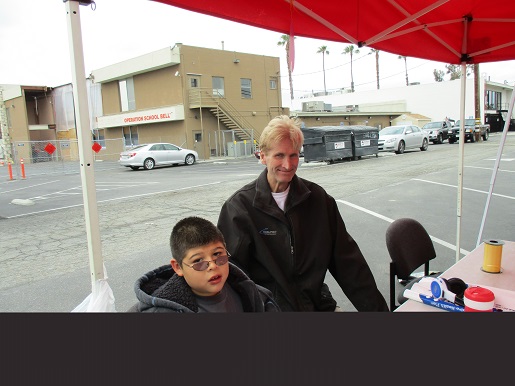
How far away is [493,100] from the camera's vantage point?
51.2 metres

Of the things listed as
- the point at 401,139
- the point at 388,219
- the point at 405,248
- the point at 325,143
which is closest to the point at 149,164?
the point at 325,143

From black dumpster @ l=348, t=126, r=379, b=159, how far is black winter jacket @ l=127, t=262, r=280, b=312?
719 inches

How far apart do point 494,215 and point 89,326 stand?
8255 millimetres

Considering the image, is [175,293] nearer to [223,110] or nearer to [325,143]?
[325,143]

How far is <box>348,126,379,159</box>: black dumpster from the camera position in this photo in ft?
63.8

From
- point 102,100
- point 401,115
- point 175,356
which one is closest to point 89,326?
point 175,356

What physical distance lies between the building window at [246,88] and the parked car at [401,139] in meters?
11.6

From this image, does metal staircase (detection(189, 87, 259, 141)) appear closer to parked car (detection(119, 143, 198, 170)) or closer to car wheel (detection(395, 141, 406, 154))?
parked car (detection(119, 143, 198, 170))

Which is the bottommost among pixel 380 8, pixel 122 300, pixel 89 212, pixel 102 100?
pixel 122 300

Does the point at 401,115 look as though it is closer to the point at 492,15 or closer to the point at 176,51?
the point at 176,51

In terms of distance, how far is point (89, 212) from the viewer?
75.7 inches

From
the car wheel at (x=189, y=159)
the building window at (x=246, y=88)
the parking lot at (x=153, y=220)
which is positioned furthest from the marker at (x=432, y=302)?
the building window at (x=246, y=88)

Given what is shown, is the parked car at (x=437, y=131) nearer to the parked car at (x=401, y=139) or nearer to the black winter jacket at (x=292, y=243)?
the parked car at (x=401, y=139)

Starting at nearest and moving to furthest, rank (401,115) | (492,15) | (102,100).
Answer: (492,15), (102,100), (401,115)
